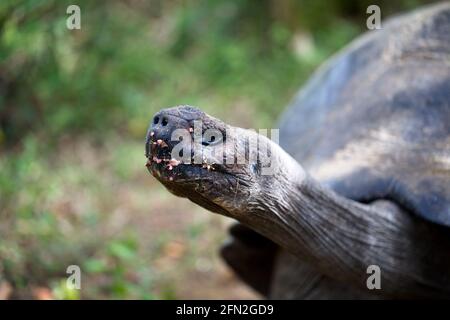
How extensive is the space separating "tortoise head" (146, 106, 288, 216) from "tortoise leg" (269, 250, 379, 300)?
0.94 meters

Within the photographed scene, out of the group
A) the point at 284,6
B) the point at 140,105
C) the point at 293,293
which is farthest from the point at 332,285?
the point at 284,6

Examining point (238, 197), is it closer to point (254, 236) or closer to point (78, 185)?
point (254, 236)

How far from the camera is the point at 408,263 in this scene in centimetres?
247

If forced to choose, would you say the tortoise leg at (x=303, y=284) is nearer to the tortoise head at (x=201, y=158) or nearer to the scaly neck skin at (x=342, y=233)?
the scaly neck skin at (x=342, y=233)

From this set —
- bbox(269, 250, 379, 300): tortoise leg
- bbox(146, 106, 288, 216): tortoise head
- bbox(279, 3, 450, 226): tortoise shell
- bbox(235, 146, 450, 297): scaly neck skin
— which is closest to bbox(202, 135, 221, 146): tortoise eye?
bbox(146, 106, 288, 216): tortoise head

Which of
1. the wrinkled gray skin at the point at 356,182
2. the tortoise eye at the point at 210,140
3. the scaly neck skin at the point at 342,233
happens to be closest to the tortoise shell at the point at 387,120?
the wrinkled gray skin at the point at 356,182

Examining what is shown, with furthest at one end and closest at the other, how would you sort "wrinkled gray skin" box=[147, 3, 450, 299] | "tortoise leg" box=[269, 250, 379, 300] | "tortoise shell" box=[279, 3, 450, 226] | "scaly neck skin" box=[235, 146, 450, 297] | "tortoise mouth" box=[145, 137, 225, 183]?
"tortoise leg" box=[269, 250, 379, 300] < "tortoise shell" box=[279, 3, 450, 226] < "scaly neck skin" box=[235, 146, 450, 297] < "wrinkled gray skin" box=[147, 3, 450, 299] < "tortoise mouth" box=[145, 137, 225, 183]

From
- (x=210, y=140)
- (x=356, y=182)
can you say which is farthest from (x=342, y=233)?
(x=210, y=140)

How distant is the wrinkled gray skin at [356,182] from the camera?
1881 mm

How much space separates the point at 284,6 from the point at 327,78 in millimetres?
4025

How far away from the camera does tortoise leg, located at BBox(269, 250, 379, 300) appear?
105 inches

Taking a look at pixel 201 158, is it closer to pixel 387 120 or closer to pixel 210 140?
pixel 210 140

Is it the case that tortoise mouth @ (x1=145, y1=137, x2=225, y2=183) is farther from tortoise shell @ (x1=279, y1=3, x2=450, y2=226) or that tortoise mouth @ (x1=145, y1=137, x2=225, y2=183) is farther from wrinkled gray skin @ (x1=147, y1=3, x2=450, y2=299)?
tortoise shell @ (x1=279, y1=3, x2=450, y2=226)

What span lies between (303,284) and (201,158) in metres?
1.22
